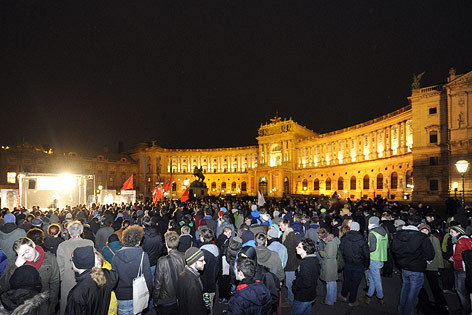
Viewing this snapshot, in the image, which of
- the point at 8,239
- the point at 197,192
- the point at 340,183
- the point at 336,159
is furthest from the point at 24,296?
the point at 336,159

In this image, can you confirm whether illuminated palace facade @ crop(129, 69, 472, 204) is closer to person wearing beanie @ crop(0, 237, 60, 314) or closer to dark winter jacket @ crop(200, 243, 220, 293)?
dark winter jacket @ crop(200, 243, 220, 293)

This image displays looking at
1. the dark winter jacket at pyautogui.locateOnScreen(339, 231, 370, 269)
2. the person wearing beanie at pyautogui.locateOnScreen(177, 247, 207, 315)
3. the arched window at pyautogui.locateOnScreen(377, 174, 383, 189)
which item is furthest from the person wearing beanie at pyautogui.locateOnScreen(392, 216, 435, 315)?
the arched window at pyautogui.locateOnScreen(377, 174, 383, 189)

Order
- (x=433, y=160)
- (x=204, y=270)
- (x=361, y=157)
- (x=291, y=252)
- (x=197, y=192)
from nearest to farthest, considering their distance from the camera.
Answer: (x=204, y=270)
(x=291, y=252)
(x=433, y=160)
(x=197, y=192)
(x=361, y=157)

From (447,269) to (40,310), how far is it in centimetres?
1063

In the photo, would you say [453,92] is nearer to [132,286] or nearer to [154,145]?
[132,286]

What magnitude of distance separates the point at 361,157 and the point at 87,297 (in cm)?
5703

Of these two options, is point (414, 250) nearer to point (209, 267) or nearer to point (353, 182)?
point (209, 267)

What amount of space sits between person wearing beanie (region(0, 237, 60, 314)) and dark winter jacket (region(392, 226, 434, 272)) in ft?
23.0

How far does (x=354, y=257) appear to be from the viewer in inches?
303

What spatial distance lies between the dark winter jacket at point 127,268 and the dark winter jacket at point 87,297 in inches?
41.7

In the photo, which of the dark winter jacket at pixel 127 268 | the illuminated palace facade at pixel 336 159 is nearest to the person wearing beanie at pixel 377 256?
the dark winter jacket at pixel 127 268

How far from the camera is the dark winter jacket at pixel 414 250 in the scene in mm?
6898

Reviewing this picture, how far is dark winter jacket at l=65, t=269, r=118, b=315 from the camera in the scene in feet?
12.6

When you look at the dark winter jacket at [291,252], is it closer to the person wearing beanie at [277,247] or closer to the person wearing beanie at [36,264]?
the person wearing beanie at [277,247]
